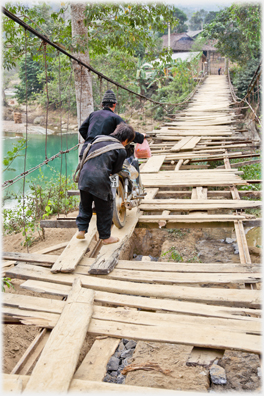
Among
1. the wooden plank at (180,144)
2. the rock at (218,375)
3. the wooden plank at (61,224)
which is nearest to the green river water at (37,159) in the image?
the wooden plank at (180,144)

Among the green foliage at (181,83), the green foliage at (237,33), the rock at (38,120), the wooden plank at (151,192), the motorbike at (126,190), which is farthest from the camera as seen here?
the rock at (38,120)

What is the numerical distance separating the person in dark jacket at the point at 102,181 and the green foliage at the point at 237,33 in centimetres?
1156

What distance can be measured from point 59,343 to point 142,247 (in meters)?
3.29

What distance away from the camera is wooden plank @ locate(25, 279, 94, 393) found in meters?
1.29

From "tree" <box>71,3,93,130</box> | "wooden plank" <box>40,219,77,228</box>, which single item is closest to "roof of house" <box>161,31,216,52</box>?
"tree" <box>71,3,93,130</box>

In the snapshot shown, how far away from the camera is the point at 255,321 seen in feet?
5.28

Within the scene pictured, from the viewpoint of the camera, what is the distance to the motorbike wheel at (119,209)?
8.79 feet

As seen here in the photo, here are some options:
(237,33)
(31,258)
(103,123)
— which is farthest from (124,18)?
(237,33)

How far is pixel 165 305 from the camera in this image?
1775 millimetres

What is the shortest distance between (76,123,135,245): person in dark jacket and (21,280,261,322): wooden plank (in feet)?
1.88

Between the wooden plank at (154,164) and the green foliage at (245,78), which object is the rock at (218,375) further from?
the green foliage at (245,78)

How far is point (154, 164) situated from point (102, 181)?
257 centimetres

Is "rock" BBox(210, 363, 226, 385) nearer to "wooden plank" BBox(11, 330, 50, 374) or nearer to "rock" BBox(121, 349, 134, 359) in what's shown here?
"rock" BBox(121, 349, 134, 359)

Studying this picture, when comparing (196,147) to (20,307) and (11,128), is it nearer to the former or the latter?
(20,307)
